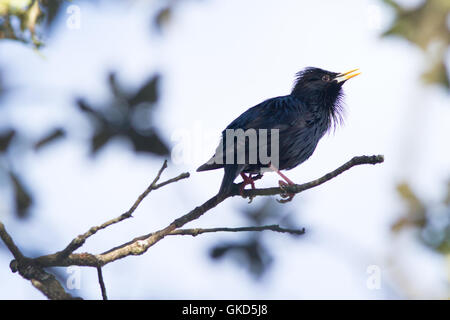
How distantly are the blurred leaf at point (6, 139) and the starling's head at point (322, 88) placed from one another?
13.4 ft

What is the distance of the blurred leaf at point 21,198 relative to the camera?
135 inches

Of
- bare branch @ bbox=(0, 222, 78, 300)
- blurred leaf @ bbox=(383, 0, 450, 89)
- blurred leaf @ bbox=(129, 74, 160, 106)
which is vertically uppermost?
blurred leaf @ bbox=(383, 0, 450, 89)

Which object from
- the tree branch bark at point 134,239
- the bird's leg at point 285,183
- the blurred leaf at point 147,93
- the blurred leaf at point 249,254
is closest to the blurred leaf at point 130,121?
the blurred leaf at point 147,93

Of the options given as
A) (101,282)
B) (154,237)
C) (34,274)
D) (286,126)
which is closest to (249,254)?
(154,237)

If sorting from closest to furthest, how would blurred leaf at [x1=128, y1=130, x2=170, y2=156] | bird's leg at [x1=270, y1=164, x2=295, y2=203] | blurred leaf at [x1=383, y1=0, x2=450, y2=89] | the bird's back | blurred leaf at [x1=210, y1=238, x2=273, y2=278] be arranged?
blurred leaf at [x1=128, y1=130, x2=170, y2=156]
blurred leaf at [x1=383, y1=0, x2=450, y2=89]
blurred leaf at [x1=210, y1=238, x2=273, y2=278]
bird's leg at [x1=270, y1=164, x2=295, y2=203]
the bird's back

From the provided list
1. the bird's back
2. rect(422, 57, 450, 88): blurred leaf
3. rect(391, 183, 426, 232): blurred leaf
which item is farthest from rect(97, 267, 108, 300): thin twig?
the bird's back

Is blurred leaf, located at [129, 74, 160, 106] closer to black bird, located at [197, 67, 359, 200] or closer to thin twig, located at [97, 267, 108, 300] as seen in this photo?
thin twig, located at [97, 267, 108, 300]

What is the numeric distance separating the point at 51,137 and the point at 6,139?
0.63 metres

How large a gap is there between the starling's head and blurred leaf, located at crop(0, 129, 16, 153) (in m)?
4.07

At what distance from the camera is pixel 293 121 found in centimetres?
617

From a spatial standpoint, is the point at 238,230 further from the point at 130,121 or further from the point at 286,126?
the point at 286,126

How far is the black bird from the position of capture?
5.58 metres

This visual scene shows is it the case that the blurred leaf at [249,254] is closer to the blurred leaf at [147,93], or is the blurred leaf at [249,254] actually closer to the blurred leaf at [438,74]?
the blurred leaf at [438,74]
